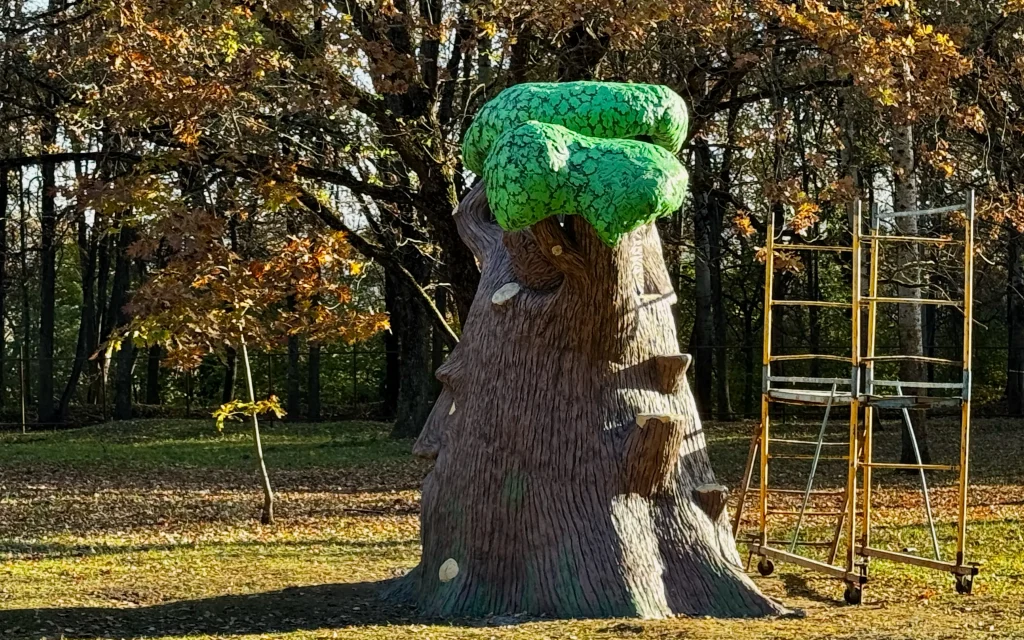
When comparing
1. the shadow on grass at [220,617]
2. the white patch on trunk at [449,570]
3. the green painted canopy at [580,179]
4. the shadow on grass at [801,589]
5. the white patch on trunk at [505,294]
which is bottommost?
the shadow on grass at [801,589]

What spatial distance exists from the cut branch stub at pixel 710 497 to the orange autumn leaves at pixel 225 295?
449 centimetres

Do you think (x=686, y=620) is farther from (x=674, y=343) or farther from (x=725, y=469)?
(x=725, y=469)

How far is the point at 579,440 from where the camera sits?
7859 millimetres

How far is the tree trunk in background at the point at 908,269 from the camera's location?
51.1ft

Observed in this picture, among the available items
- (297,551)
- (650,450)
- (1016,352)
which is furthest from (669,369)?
(1016,352)

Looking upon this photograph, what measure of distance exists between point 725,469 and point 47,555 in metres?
9.56

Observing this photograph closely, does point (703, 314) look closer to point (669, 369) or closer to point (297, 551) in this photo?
point (297, 551)

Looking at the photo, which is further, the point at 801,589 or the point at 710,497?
the point at 801,589

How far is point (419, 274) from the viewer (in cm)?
2092

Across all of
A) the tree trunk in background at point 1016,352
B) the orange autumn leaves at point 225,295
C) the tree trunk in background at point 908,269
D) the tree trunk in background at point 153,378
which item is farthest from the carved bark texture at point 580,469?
the tree trunk in background at point 153,378

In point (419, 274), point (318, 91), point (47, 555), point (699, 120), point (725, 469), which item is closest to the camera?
point (47, 555)

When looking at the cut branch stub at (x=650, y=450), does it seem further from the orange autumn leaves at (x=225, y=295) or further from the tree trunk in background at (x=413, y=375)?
the tree trunk in background at (x=413, y=375)

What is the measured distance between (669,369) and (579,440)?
774mm

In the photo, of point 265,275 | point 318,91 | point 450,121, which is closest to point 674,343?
point 265,275
